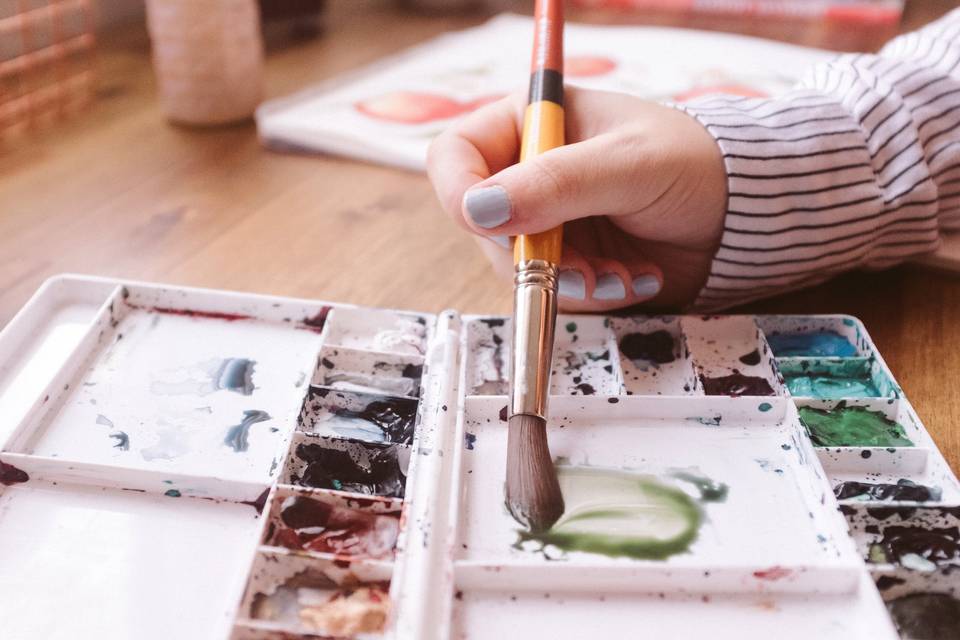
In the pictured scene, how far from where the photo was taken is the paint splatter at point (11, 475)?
48 centimetres

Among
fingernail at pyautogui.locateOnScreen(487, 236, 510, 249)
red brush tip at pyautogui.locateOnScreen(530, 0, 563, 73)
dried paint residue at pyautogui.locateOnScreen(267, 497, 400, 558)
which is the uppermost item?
red brush tip at pyautogui.locateOnScreen(530, 0, 563, 73)

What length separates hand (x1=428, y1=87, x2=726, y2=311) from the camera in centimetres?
56

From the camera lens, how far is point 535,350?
53cm

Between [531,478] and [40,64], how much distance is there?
104 centimetres

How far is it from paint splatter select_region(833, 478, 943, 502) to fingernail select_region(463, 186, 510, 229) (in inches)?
10.0

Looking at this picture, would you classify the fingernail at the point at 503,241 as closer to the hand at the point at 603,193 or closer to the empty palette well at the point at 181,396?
the hand at the point at 603,193

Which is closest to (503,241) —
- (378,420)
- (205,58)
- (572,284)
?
(572,284)

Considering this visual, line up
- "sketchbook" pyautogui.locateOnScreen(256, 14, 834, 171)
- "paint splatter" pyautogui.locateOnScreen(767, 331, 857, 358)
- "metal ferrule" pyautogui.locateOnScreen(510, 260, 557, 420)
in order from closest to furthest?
1. "metal ferrule" pyautogui.locateOnScreen(510, 260, 557, 420)
2. "paint splatter" pyautogui.locateOnScreen(767, 331, 857, 358)
3. "sketchbook" pyautogui.locateOnScreen(256, 14, 834, 171)

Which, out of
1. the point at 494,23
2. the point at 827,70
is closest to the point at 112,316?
the point at 827,70

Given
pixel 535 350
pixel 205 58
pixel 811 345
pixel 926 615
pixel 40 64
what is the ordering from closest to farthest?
pixel 926 615, pixel 535 350, pixel 811 345, pixel 205 58, pixel 40 64

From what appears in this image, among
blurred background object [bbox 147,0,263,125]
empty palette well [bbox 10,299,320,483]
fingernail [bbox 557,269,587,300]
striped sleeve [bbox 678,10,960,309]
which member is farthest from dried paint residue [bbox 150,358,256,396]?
blurred background object [bbox 147,0,263,125]

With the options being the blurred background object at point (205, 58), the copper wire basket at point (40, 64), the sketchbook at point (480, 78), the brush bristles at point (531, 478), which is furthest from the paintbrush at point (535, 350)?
the copper wire basket at point (40, 64)

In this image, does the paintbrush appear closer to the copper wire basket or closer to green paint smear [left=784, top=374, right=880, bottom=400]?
green paint smear [left=784, top=374, right=880, bottom=400]

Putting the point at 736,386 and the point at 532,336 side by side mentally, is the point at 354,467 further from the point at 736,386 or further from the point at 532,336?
the point at 736,386
